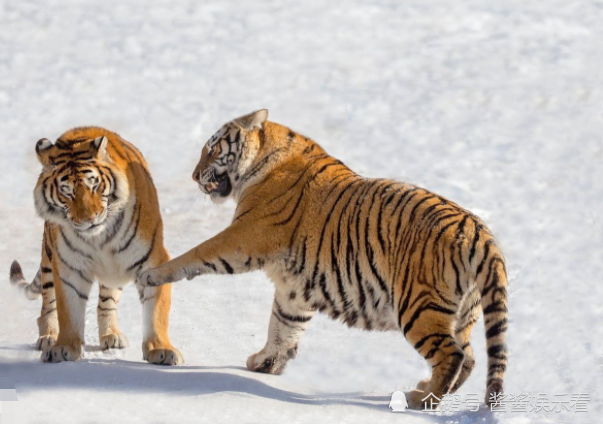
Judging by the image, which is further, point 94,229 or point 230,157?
point 230,157

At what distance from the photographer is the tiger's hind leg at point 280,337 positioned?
5.76 meters

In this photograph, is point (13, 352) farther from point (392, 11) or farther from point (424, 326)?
point (392, 11)

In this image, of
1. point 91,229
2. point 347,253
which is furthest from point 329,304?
point 91,229

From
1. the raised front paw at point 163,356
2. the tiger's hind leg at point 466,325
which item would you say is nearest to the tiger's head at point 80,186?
the raised front paw at point 163,356

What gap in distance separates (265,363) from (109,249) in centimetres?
106

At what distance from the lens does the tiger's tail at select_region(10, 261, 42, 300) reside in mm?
6406

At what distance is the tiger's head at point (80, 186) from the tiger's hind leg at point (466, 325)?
1.84 meters

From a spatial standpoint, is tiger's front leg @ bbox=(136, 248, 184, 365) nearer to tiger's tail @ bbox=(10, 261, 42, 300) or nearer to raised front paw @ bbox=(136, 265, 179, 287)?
raised front paw @ bbox=(136, 265, 179, 287)

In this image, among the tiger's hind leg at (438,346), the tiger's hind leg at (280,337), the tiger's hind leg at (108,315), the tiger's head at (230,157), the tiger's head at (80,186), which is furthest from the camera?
the tiger's hind leg at (108,315)

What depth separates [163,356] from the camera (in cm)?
556

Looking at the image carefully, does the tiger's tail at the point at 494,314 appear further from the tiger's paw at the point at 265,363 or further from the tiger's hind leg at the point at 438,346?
the tiger's paw at the point at 265,363

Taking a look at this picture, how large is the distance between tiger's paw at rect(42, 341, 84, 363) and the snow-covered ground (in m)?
0.08

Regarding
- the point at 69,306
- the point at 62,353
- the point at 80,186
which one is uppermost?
the point at 80,186

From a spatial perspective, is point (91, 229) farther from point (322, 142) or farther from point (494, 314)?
point (322, 142)
